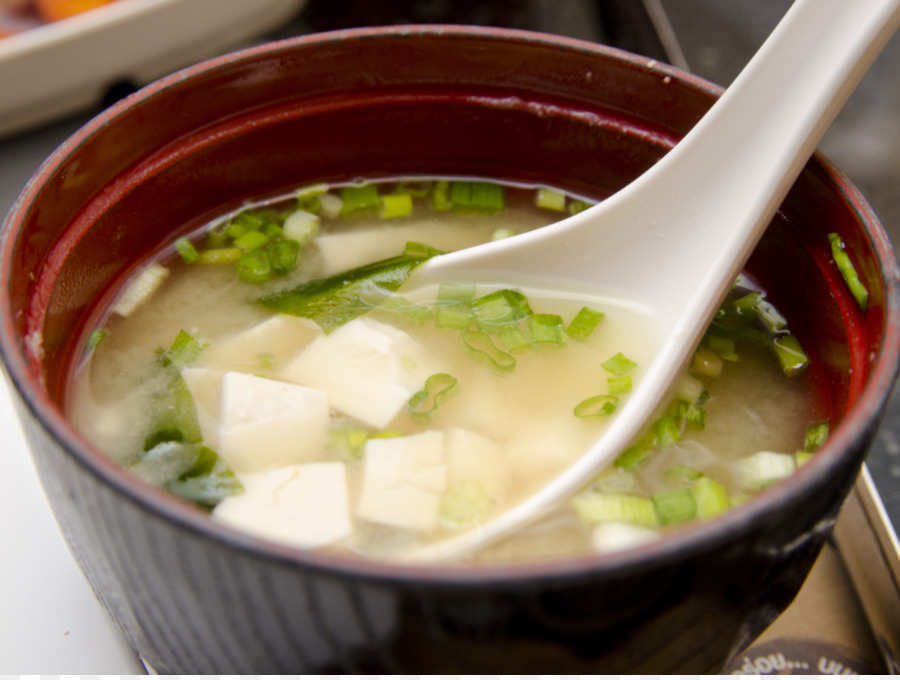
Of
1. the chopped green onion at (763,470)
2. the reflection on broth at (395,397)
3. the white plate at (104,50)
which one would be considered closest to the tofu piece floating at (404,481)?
the reflection on broth at (395,397)

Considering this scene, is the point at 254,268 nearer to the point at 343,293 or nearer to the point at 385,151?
the point at 343,293

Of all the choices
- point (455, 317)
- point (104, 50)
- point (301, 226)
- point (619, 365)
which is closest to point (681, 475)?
point (619, 365)

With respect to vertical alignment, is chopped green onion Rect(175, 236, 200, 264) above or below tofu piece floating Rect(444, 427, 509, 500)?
above

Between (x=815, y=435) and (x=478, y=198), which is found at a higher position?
(x=478, y=198)

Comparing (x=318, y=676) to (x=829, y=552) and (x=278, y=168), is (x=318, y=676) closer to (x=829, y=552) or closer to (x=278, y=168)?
(x=829, y=552)

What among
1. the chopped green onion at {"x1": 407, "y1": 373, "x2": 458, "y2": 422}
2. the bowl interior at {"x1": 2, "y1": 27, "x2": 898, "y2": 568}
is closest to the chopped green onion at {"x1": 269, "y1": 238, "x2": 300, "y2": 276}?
the bowl interior at {"x1": 2, "y1": 27, "x2": 898, "y2": 568}

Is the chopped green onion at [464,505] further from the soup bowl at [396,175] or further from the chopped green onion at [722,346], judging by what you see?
the chopped green onion at [722,346]

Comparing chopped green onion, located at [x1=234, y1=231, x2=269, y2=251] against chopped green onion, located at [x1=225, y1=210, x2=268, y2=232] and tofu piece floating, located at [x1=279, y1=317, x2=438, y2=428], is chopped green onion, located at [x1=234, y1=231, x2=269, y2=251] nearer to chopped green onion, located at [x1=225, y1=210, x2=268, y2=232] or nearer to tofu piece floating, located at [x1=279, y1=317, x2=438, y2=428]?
chopped green onion, located at [x1=225, y1=210, x2=268, y2=232]
